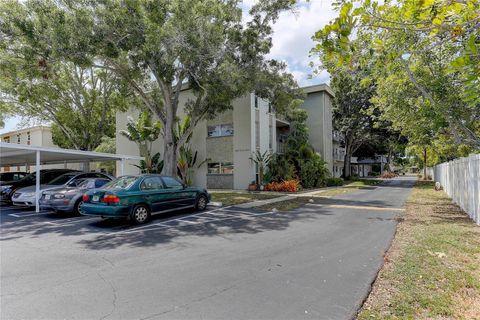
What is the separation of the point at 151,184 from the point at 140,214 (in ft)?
3.63

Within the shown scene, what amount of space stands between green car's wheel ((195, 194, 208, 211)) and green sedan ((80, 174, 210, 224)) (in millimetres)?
769

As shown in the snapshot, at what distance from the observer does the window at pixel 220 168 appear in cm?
2242

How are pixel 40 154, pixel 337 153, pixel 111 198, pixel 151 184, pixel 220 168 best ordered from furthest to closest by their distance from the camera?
1. pixel 337 153
2. pixel 220 168
3. pixel 40 154
4. pixel 151 184
5. pixel 111 198

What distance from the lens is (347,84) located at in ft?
104

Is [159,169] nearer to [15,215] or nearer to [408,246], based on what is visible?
[15,215]

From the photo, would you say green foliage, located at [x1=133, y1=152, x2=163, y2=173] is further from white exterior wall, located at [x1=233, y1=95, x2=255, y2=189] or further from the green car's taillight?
the green car's taillight

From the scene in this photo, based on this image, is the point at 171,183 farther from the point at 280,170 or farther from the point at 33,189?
the point at 280,170

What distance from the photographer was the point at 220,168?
22812 mm

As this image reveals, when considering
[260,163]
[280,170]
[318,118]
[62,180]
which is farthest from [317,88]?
[62,180]

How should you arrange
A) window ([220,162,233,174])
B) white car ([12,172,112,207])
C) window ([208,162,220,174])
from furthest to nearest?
1. window ([208,162,220,174])
2. window ([220,162,233,174])
3. white car ([12,172,112,207])

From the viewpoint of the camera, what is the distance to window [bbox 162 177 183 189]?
35.0 feet

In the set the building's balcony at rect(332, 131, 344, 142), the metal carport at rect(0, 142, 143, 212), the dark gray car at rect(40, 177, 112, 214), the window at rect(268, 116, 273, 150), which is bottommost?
the dark gray car at rect(40, 177, 112, 214)

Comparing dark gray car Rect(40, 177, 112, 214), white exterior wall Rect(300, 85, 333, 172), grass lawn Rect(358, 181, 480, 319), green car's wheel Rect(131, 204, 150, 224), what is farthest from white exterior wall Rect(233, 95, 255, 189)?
grass lawn Rect(358, 181, 480, 319)

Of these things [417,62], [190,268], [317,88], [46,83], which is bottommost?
[190,268]
